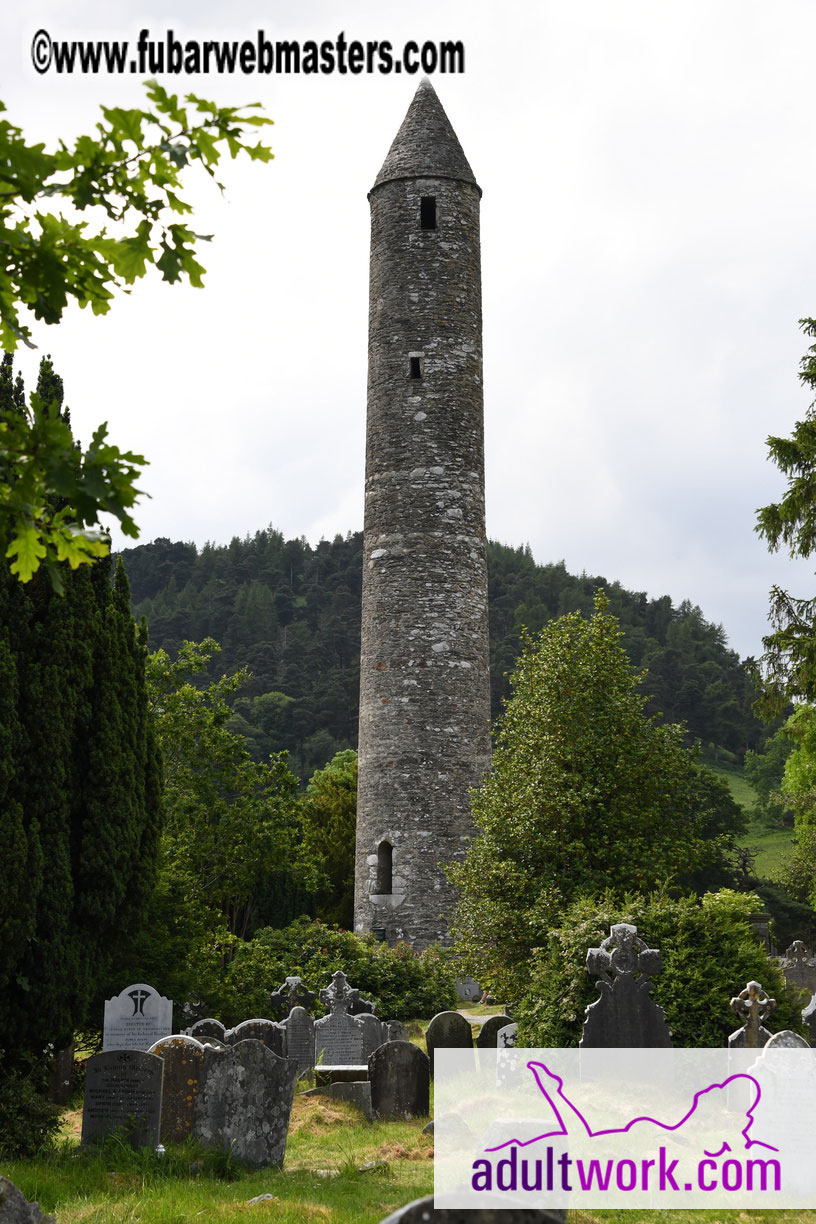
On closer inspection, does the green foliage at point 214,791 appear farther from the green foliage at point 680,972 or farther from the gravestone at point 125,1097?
the gravestone at point 125,1097

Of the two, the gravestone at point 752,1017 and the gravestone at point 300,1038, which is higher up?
the gravestone at point 752,1017

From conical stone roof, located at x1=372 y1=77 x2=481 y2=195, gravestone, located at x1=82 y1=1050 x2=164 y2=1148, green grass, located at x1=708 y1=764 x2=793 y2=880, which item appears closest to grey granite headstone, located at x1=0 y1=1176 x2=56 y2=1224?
gravestone, located at x1=82 y1=1050 x2=164 y2=1148

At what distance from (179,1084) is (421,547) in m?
15.1

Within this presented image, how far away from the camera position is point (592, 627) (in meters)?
17.9

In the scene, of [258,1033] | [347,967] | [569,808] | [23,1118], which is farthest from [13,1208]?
[347,967]

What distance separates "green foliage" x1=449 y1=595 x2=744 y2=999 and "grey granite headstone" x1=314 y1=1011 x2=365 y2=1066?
2.04 metres

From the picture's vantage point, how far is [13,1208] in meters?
5.96

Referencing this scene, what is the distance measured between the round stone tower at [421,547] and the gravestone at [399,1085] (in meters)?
10.5

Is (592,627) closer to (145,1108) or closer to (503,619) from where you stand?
(145,1108)

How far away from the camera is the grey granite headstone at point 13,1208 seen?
5.92m

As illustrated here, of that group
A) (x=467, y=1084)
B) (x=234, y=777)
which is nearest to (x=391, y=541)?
(x=234, y=777)

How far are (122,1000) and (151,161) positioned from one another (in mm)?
9998

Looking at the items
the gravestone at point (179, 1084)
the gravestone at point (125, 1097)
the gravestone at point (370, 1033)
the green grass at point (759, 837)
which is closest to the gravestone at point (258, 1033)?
the gravestone at point (179, 1084)

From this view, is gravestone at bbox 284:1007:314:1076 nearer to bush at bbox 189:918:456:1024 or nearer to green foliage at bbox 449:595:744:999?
bush at bbox 189:918:456:1024
